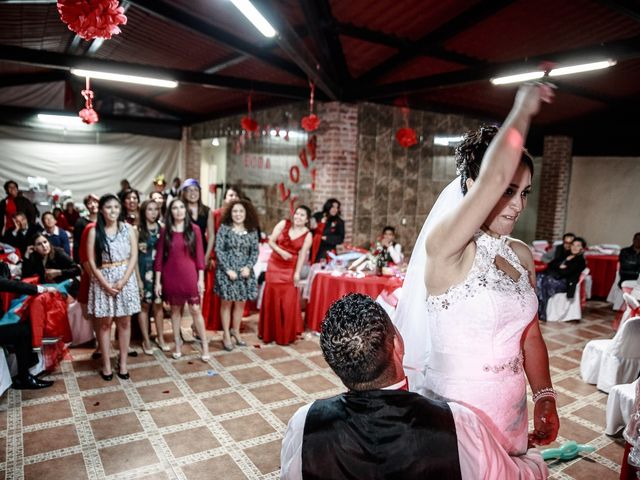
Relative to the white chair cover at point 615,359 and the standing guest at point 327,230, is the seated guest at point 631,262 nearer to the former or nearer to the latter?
the white chair cover at point 615,359

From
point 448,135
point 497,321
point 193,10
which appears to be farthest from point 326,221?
point 497,321

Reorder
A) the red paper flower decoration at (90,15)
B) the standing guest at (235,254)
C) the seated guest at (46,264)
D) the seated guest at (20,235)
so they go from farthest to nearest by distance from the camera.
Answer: the seated guest at (20,235) → the standing guest at (235,254) → the seated guest at (46,264) → the red paper flower decoration at (90,15)

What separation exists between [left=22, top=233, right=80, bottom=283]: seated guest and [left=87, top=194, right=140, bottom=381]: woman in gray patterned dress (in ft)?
3.32

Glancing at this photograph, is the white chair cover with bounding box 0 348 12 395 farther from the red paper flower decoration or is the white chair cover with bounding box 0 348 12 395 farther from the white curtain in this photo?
the white curtain


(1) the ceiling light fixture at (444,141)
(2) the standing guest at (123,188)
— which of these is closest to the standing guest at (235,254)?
(2) the standing guest at (123,188)

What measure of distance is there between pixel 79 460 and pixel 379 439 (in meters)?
2.68

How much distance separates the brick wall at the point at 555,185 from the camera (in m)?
10.3

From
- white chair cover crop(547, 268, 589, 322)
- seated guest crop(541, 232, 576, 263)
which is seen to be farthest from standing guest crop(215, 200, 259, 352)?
seated guest crop(541, 232, 576, 263)

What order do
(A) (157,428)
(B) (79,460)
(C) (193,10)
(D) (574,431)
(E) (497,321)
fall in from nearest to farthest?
(E) (497,321) < (B) (79,460) < (A) (157,428) < (D) (574,431) < (C) (193,10)

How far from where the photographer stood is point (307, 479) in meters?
1.06

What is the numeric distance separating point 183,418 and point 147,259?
6.07 ft

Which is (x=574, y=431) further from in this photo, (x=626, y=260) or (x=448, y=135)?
(x=448, y=135)

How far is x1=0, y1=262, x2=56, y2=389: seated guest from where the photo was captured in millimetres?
3709

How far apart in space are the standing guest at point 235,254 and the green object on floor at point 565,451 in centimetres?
314
